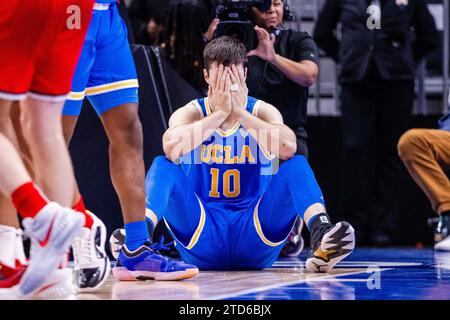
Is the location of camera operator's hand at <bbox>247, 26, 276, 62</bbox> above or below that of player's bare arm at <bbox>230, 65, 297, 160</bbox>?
above

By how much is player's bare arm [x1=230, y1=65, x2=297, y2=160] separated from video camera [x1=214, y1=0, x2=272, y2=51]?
72 centimetres

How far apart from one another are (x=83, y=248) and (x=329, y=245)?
3.13ft

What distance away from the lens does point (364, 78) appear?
5285 mm

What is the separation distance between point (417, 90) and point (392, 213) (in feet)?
3.30

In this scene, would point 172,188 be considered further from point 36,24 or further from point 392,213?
point 392,213

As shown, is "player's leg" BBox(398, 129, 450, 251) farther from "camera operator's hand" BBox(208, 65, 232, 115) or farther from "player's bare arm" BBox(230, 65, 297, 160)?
"camera operator's hand" BBox(208, 65, 232, 115)

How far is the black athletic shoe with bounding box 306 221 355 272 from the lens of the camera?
317cm

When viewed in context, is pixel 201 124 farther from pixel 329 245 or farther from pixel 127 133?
pixel 329 245

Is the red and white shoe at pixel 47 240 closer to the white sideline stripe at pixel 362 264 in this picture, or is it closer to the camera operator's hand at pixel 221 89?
the camera operator's hand at pixel 221 89

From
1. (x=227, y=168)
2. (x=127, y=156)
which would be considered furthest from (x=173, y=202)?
(x=127, y=156)

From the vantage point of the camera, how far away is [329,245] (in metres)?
3.20

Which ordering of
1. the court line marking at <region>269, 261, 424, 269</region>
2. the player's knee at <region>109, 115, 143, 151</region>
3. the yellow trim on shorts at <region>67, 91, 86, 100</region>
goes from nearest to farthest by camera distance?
the yellow trim on shorts at <region>67, 91, 86, 100</region> → the player's knee at <region>109, 115, 143, 151</region> → the court line marking at <region>269, 261, 424, 269</region>

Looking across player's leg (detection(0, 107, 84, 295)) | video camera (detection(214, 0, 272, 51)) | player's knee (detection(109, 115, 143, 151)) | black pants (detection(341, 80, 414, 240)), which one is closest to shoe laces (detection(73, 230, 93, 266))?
player's leg (detection(0, 107, 84, 295))

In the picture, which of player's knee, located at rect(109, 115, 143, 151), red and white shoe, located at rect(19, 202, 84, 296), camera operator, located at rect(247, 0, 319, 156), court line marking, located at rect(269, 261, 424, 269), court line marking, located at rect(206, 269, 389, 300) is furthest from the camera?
camera operator, located at rect(247, 0, 319, 156)
